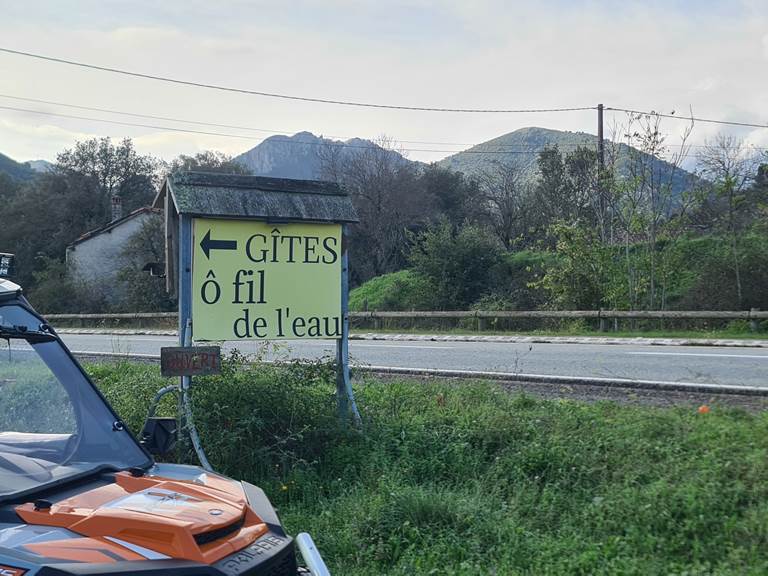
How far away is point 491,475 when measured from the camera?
6.27 metres

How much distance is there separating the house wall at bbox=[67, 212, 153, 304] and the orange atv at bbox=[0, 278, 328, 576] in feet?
125

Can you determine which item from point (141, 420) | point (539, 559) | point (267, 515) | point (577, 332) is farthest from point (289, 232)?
point (577, 332)

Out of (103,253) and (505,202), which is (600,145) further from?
(103,253)

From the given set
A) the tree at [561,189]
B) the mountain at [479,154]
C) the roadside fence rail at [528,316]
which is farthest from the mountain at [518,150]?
the roadside fence rail at [528,316]

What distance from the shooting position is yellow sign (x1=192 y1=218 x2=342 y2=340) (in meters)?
7.26

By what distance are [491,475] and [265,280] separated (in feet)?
9.54

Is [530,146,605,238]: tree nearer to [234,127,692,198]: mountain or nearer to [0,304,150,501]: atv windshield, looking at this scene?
[234,127,692,198]: mountain

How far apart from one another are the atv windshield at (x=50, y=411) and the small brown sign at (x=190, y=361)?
319cm

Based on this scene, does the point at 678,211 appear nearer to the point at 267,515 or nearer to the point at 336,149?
the point at 267,515

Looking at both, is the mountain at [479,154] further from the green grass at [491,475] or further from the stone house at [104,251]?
the green grass at [491,475]

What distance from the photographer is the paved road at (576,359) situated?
10727 millimetres

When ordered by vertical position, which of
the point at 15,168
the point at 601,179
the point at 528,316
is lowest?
the point at 528,316

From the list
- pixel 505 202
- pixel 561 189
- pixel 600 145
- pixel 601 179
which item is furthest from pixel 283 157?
pixel 601 179

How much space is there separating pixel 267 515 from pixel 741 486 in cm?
378
